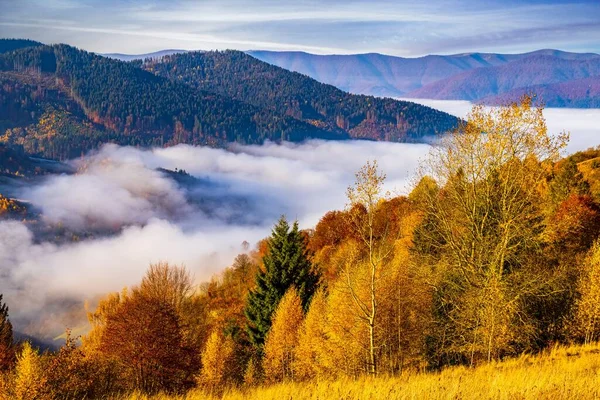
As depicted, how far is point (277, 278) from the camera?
3984 centimetres

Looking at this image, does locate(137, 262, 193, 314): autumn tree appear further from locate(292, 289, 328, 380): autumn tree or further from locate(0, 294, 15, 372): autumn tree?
locate(292, 289, 328, 380): autumn tree

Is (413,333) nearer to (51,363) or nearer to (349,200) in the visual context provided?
(349,200)

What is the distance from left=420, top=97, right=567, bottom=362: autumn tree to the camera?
63.0 feet

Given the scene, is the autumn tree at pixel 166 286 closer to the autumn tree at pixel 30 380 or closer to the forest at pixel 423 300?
the forest at pixel 423 300

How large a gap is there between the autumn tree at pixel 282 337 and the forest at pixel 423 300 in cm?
10

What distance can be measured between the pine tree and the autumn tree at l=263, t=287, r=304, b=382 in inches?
98.3

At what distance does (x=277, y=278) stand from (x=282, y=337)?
553 centimetres

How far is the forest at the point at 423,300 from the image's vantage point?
1941 centimetres

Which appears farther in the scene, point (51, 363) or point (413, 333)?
point (413, 333)

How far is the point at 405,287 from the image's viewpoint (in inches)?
1181

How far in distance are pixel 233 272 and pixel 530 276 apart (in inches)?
3032

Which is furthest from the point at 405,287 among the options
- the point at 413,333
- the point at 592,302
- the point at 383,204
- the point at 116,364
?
the point at 383,204

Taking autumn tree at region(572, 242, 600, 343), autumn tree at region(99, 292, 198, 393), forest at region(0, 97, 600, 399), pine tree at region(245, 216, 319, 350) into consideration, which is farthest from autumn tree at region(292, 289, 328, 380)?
autumn tree at region(572, 242, 600, 343)

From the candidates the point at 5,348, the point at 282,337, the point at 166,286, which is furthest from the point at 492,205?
the point at 166,286
